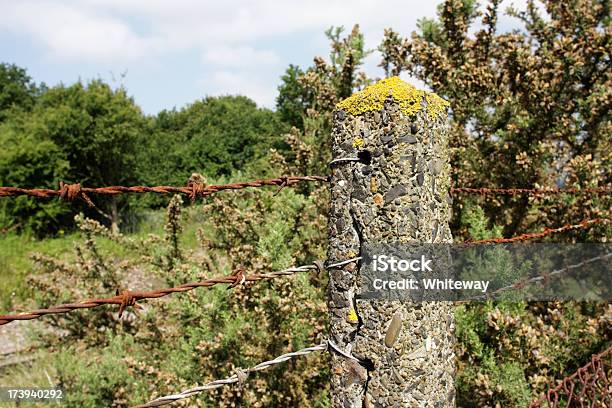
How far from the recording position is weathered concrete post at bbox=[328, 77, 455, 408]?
141 cm

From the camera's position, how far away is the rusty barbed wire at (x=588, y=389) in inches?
80.0

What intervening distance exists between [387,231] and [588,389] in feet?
5.75

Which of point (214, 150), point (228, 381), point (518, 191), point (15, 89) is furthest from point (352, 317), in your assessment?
point (15, 89)

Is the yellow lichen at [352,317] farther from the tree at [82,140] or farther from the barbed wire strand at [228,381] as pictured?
the tree at [82,140]

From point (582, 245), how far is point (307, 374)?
89.2 inches

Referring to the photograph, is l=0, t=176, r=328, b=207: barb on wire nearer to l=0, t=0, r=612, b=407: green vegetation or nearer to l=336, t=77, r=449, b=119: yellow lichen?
l=336, t=77, r=449, b=119: yellow lichen

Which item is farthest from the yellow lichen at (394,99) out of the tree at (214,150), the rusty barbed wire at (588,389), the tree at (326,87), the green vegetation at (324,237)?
the tree at (214,150)

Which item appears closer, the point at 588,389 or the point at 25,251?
the point at 588,389

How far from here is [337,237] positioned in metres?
1.51

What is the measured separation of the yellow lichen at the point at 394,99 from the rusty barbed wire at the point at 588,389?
3.88 ft

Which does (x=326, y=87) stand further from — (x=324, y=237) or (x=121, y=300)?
(x=121, y=300)

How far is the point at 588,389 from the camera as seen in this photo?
2490mm

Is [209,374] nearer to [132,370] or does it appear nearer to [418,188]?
[132,370]

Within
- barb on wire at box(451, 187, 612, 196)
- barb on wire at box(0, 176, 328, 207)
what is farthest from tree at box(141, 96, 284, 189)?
barb on wire at box(0, 176, 328, 207)
